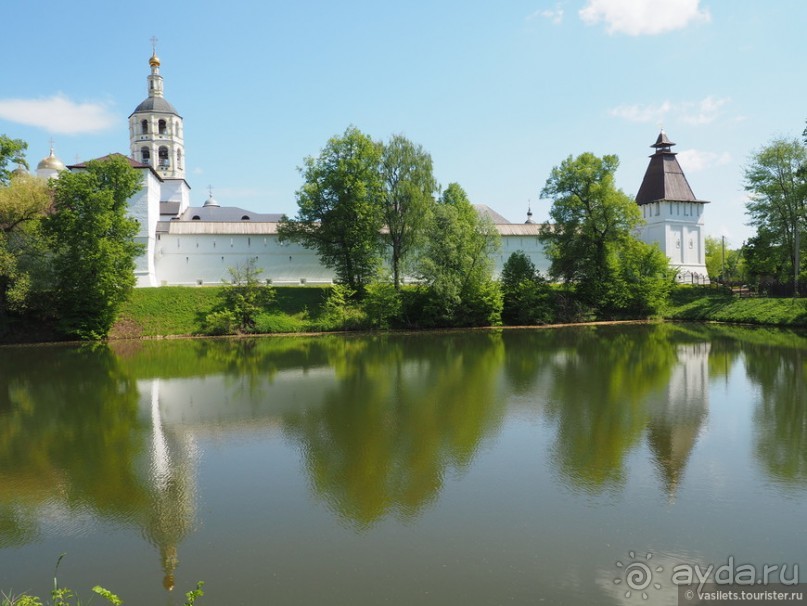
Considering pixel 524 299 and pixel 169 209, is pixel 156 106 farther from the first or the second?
pixel 524 299

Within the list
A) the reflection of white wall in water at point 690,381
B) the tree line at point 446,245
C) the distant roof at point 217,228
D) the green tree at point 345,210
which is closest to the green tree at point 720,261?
the tree line at point 446,245

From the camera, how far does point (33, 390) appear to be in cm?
1442

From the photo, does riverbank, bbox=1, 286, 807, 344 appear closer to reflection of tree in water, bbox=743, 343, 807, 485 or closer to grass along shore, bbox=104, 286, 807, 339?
grass along shore, bbox=104, 286, 807, 339

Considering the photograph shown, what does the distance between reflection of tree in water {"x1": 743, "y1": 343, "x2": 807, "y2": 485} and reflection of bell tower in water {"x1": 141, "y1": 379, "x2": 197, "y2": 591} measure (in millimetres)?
6666

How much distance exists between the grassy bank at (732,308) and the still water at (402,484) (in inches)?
665

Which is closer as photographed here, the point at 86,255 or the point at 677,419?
the point at 677,419

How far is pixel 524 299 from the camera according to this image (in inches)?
1340

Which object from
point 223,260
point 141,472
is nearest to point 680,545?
point 141,472

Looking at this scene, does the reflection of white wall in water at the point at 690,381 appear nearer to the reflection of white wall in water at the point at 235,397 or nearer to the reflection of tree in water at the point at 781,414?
the reflection of tree in water at the point at 781,414

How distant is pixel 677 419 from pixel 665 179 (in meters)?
38.0

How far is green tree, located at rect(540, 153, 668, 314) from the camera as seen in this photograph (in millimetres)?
34375

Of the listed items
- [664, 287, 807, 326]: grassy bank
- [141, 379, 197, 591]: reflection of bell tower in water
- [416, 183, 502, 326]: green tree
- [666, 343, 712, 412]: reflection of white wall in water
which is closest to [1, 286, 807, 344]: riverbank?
[664, 287, 807, 326]: grassy bank

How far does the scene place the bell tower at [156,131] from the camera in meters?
45.2

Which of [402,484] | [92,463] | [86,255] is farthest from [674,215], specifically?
[92,463]
